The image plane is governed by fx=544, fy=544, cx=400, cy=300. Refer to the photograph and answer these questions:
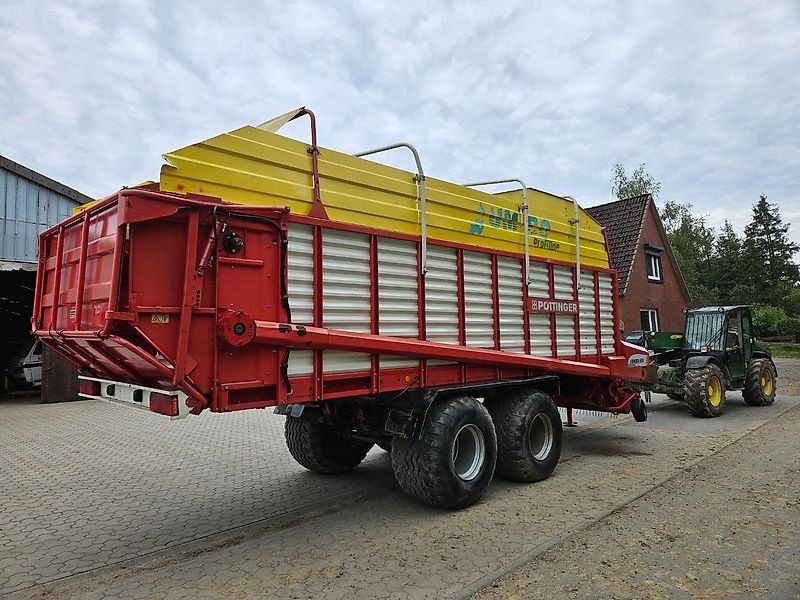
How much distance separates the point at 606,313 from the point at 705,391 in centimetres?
415

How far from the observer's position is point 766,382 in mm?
11898

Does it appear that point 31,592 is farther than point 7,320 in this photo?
No

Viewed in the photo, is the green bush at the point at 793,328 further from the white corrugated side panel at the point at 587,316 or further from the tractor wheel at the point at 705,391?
the white corrugated side panel at the point at 587,316

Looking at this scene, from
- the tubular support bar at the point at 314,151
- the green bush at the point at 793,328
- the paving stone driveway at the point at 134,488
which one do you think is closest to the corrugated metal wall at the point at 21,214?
the paving stone driveway at the point at 134,488

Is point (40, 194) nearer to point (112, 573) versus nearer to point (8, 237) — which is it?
point (8, 237)

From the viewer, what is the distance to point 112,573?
3959 millimetres

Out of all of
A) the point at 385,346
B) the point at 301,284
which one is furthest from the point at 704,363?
the point at 301,284

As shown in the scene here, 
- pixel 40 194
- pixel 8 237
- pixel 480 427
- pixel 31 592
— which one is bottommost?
pixel 31 592

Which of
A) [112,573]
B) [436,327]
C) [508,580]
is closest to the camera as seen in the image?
[508,580]

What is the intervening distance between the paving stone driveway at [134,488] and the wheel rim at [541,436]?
1.68m

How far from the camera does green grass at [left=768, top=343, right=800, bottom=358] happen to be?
95.9ft

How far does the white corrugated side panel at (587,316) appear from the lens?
279 inches

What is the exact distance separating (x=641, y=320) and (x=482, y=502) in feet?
53.6

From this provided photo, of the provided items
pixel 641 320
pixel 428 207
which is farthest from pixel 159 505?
pixel 641 320
